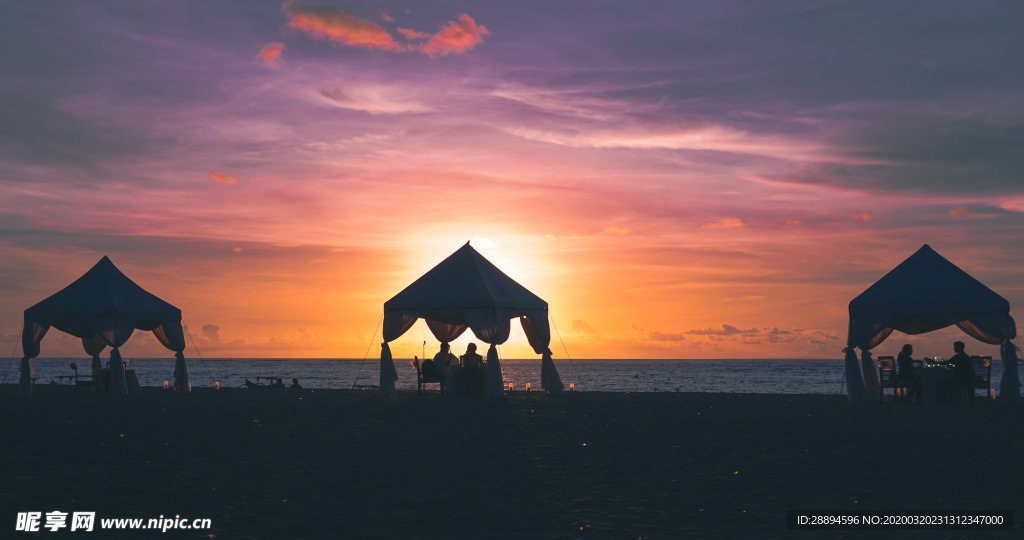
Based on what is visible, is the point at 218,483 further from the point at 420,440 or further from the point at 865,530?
the point at 865,530

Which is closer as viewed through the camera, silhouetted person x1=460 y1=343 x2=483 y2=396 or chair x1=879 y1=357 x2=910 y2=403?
chair x1=879 y1=357 x2=910 y2=403

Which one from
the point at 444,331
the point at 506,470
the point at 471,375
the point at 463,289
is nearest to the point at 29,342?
the point at 444,331

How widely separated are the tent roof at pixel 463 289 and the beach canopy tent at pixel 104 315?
7.76 meters

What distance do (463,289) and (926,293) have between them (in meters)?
11.3

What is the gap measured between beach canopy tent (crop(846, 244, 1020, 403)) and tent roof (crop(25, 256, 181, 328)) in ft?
63.7

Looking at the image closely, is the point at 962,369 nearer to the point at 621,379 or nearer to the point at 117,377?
the point at 117,377

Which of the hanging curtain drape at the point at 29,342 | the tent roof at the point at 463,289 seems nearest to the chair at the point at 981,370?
the tent roof at the point at 463,289

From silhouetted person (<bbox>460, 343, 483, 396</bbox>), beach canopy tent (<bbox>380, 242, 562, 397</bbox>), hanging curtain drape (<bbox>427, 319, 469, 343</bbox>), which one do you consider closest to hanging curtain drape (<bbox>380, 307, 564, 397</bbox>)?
beach canopy tent (<bbox>380, 242, 562, 397</bbox>)

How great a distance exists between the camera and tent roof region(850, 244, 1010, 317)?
22.4 meters

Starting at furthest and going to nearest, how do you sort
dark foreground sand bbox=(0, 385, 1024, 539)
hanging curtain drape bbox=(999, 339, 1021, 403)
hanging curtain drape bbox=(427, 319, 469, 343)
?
hanging curtain drape bbox=(427, 319, 469, 343)
hanging curtain drape bbox=(999, 339, 1021, 403)
dark foreground sand bbox=(0, 385, 1024, 539)

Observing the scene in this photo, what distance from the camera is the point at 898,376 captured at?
22.5 meters

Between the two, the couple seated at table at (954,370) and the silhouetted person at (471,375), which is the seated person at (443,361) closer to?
the silhouetted person at (471,375)

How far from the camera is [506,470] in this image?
10844 mm

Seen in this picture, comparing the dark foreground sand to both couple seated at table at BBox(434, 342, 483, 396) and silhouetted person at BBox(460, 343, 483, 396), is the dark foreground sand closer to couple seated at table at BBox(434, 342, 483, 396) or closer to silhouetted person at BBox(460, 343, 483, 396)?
couple seated at table at BBox(434, 342, 483, 396)
